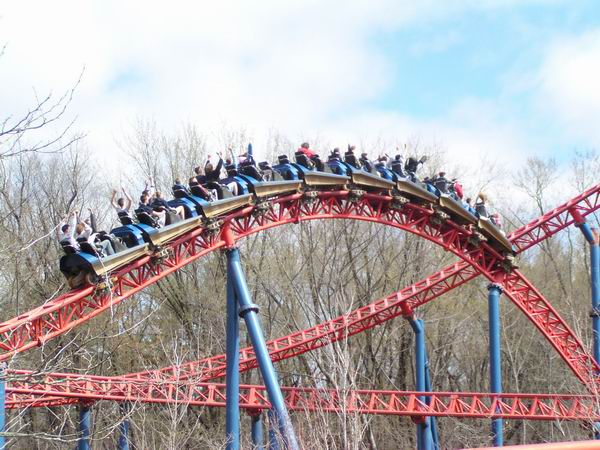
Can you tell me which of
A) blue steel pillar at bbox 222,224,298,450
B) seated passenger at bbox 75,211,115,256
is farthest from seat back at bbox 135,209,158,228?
blue steel pillar at bbox 222,224,298,450

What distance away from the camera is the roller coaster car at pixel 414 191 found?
13.0m

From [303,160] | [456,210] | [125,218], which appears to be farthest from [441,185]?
[125,218]

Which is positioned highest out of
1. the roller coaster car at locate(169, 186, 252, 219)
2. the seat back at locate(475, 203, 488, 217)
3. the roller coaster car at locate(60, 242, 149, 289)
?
the seat back at locate(475, 203, 488, 217)

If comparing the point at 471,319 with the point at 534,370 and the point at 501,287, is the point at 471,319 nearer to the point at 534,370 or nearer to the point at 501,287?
the point at 534,370

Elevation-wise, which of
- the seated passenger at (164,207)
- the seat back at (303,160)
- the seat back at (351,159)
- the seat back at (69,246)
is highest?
the seat back at (351,159)

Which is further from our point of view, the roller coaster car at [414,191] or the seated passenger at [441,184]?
the seated passenger at [441,184]

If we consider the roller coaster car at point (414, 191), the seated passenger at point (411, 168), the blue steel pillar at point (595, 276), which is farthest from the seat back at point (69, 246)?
the blue steel pillar at point (595, 276)

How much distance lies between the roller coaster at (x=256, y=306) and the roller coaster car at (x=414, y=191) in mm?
20

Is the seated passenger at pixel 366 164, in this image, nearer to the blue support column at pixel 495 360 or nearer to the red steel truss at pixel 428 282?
the red steel truss at pixel 428 282

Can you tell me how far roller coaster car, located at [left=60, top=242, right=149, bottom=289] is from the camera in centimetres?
888

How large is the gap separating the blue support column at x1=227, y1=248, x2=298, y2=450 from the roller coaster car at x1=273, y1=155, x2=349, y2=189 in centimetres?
158

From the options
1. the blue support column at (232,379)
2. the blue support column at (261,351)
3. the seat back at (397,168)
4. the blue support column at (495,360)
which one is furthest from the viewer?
the blue support column at (495,360)

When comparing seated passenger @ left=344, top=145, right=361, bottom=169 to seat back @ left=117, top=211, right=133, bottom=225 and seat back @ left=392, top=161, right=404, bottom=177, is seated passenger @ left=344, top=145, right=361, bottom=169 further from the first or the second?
seat back @ left=117, top=211, right=133, bottom=225

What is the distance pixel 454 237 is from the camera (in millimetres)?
13961
